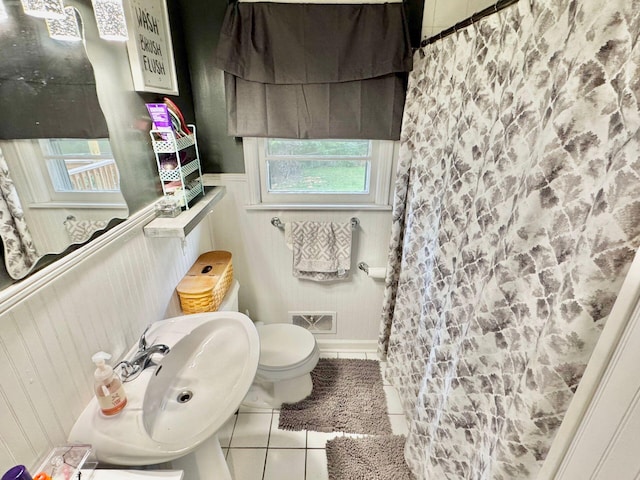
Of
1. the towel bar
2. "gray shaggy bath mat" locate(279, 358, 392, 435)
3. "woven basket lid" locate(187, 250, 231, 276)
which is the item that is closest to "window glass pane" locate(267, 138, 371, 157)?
the towel bar

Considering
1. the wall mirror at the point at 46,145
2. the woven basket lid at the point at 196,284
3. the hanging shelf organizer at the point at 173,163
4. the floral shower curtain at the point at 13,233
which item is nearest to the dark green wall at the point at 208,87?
the hanging shelf organizer at the point at 173,163

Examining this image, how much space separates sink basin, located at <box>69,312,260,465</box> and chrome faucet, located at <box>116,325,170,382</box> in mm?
20

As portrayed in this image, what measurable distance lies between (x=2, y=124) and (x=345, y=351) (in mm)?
2032

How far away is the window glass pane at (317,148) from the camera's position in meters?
Answer: 1.75

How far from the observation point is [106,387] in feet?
2.87

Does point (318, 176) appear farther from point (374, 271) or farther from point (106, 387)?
point (106, 387)

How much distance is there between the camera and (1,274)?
657mm

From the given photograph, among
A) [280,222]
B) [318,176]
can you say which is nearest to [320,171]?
[318,176]

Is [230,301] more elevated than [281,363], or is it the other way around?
[230,301]

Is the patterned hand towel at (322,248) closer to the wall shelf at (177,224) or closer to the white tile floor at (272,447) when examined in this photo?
the wall shelf at (177,224)

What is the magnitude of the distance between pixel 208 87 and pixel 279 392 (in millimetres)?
1660

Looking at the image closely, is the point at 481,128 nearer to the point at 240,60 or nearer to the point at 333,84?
the point at 333,84

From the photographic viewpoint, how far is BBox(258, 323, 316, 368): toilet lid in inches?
67.7

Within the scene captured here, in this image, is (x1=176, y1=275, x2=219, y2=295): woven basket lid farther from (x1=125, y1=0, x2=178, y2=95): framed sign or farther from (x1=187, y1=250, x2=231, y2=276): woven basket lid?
(x1=125, y1=0, x2=178, y2=95): framed sign
